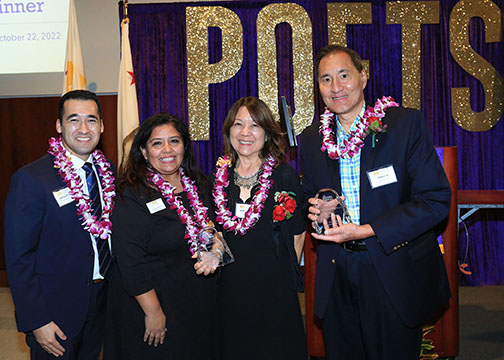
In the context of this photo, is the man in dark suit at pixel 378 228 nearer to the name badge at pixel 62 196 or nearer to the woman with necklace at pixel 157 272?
the woman with necklace at pixel 157 272

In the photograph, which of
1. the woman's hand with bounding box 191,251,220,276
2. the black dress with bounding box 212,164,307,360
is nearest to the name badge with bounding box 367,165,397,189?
the black dress with bounding box 212,164,307,360

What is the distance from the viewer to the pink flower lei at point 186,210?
227 cm

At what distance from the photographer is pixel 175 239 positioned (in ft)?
7.41

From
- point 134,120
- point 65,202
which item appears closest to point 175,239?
point 65,202

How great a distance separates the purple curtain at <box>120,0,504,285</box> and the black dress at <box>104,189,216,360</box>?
11.2ft

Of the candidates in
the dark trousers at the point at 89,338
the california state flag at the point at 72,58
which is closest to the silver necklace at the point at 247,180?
the dark trousers at the point at 89,338

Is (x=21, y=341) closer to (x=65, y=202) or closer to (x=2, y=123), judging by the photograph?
(x=65, y=202)

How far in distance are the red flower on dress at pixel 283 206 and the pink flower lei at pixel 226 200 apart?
0.29 ft

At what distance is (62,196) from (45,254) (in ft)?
0.99

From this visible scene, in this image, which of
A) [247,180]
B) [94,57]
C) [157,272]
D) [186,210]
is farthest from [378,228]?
[94,57]

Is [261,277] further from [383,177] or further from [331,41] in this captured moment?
[331,41]

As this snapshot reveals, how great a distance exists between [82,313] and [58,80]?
4329mm

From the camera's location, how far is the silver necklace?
2477 millimetres

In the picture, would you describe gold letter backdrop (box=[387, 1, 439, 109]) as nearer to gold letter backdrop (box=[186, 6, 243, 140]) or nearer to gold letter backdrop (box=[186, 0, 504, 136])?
gold letter backdrop (box=[186, 0, 504, 136])
